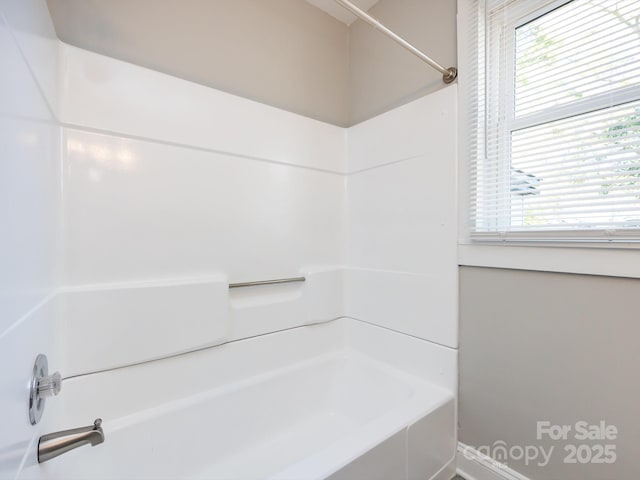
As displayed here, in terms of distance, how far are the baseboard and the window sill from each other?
0.83 m

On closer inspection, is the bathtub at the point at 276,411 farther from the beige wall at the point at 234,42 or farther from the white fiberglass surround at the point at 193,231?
the beige wall at the point at 234,42

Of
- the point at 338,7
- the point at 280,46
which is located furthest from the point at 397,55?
the point at 280,46

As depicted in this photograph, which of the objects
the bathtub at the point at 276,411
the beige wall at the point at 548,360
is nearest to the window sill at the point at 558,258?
the beige wall at the point at 548,360

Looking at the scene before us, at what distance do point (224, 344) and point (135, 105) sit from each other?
1116mm

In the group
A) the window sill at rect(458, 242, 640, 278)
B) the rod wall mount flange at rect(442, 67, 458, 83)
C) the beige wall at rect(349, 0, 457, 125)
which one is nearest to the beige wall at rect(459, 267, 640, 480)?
the window sill at rect(458, 242, 640, 278)

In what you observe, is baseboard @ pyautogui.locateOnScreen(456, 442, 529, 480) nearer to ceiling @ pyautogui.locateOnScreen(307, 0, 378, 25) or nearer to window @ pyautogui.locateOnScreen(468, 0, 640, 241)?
window @ pyautogui.locateOnScreen(468, 0, 640, 241)

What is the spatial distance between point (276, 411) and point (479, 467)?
3.13ft

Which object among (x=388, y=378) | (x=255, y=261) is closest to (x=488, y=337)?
(x=388, y=378)

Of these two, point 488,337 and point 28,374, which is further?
point 488,337

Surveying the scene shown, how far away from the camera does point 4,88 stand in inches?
22.7

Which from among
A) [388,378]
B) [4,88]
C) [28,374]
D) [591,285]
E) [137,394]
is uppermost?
[4,88]

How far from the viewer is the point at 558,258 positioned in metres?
1.02

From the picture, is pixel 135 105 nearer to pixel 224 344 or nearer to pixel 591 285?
pixel 224 344

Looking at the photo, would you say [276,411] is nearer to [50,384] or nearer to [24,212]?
[50,384]
